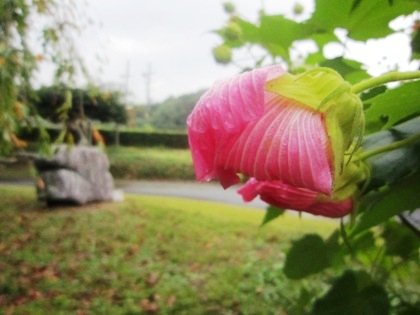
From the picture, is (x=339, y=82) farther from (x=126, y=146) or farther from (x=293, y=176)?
(x=126, y=146)

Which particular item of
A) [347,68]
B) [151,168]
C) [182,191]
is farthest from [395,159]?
[151,168]

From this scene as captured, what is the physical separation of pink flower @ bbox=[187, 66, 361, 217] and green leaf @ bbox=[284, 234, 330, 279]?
0.32m

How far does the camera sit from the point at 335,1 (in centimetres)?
38

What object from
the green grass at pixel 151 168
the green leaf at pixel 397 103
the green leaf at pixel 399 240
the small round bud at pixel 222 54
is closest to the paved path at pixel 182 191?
the green grass at pixel 151 168

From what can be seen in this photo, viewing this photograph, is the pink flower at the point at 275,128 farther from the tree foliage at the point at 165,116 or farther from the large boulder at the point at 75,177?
the tree foliage at the point at 165,116

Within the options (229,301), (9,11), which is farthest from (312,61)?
(229,301)

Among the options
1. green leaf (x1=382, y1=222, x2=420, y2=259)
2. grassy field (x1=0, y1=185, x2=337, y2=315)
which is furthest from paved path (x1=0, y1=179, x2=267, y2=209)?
green leaf (x1=382, y1=222, x2=420, y2=259)

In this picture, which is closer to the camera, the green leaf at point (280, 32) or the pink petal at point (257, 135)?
the pink petal at point (257, 135)

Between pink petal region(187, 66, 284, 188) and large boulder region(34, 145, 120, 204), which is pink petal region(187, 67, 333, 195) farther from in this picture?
large boulder region(34, 145, 120, 204)

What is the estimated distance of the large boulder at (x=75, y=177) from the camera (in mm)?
4684

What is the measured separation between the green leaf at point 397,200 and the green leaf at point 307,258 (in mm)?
185

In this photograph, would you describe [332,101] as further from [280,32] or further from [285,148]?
[280,32]

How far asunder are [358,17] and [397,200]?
0.50ft

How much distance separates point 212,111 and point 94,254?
10.5 feet
